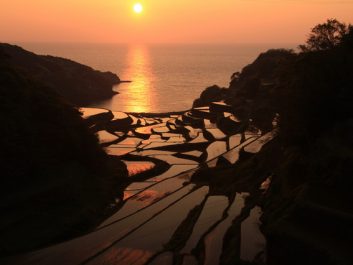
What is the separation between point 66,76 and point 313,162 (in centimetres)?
7399

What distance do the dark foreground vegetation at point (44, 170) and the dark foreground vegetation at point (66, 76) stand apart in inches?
2034

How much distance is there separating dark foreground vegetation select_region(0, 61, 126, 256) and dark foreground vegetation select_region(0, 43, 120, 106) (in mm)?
51670

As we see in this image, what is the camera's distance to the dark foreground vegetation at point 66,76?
8012 centimetres

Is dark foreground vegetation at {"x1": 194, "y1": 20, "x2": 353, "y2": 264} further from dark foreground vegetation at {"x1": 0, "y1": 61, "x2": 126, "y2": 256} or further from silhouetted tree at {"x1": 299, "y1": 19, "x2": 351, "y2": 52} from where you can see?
dark foreground vegetation at {"x1": 0, "y1": 61, "x2": 126, "y2": 256}

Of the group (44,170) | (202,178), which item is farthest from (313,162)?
(44,170)

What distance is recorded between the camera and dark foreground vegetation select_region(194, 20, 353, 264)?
13.3 meters

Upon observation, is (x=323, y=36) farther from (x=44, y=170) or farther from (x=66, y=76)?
(x=66, y=76)

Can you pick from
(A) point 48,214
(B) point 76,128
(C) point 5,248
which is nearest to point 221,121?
(B) point 76,128

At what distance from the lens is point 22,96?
26.0m

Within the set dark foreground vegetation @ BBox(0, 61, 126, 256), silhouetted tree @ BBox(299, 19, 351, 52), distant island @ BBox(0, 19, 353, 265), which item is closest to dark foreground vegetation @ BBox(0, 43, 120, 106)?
distant island @ BBox(0, 19, 353, 265)

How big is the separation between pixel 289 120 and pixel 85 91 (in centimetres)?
6871

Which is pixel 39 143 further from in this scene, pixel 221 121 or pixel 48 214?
pixel 221 121

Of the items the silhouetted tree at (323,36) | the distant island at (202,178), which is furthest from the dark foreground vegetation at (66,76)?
A: the silhouetted tree at (323,36)

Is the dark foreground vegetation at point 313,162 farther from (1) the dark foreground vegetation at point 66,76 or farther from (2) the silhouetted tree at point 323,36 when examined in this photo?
(1) the dark foreground vegetation at point 66,76
